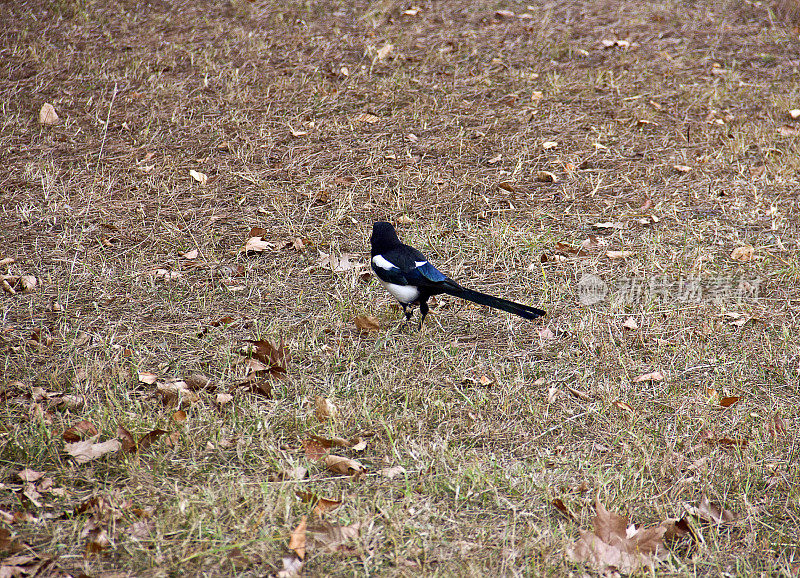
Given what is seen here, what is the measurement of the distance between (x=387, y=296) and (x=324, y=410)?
1.43m

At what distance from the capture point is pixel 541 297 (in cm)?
491

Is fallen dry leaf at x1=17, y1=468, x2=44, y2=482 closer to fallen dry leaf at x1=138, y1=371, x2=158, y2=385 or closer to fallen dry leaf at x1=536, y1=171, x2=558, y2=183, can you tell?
fallen dry leaf at x1=138, y1=371, x2=158, y2=385

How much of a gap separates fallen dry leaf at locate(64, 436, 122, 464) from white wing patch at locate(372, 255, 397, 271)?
1801 mm

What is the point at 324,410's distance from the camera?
12.1 feet

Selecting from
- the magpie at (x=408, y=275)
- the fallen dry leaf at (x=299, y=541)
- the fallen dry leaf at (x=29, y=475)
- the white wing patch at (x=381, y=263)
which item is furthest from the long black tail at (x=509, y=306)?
the fallen dry leaf at (x=29, y=475)

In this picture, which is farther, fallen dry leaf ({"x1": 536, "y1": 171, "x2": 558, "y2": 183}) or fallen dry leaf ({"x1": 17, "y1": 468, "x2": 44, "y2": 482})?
fallen dry leaf ({"x1": 536, "y1": 171, "x2": 558, "y2": 183})

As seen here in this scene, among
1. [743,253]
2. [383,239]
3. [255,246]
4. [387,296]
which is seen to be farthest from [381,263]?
[743,253]

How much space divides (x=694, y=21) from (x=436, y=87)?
14.5ft

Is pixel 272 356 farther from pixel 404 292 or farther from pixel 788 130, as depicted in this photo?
pixel 788 130

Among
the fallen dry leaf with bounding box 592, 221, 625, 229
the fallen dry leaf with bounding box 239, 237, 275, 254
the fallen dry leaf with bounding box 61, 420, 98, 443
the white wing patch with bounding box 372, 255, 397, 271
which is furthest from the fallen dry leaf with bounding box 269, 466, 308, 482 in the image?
the fallen dry leaf with bounding box 592, 221, 625, 229

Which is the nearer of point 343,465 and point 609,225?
→ point 343,465

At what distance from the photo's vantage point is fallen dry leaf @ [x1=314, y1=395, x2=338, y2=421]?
3.67 meters

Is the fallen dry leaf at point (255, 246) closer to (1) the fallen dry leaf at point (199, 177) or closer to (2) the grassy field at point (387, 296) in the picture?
(2) the grassy field at point (387, 296)

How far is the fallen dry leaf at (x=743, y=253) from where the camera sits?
17.6 feet
